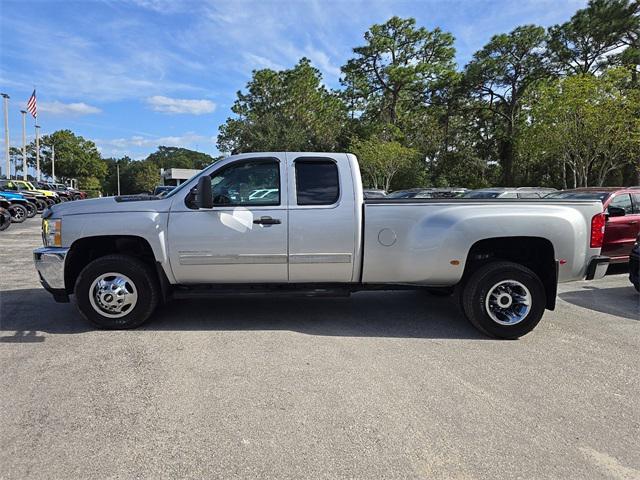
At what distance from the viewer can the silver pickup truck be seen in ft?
15.6

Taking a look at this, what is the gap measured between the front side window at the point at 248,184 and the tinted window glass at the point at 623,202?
7.12 metres

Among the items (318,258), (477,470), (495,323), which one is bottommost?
(477,470)

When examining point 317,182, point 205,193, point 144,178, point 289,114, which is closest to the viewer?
point 205,193

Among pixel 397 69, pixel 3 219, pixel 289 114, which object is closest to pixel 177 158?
pixel 289 114

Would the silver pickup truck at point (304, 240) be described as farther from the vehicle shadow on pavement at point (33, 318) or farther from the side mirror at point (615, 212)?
the side mirror at point (615, 212)

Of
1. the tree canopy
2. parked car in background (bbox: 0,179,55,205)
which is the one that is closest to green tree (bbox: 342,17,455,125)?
the tree canopy

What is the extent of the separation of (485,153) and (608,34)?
659 inches

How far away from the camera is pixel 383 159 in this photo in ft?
127

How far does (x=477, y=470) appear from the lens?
103 inches

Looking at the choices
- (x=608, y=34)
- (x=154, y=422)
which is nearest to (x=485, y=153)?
(x=608, y=34)

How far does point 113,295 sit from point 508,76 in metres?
46.6

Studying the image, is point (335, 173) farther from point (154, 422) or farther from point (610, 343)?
point (610, 343)

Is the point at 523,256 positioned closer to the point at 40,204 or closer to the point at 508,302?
the point at 508,302

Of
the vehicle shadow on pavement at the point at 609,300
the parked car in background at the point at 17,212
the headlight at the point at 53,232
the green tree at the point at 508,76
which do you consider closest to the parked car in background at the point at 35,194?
the parked car in background at the point at 17,212
